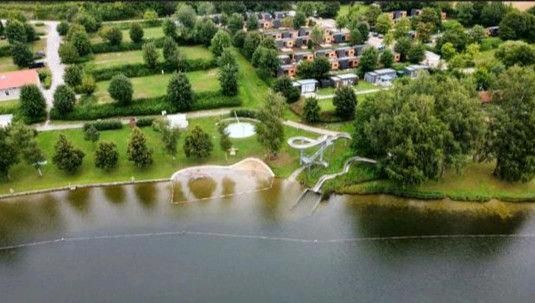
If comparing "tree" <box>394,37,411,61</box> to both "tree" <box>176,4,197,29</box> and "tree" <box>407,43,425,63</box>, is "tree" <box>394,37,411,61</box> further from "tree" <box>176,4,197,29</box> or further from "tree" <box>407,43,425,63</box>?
"tree" <box>176,4,197,29</box>

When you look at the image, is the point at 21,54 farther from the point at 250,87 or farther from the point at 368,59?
the point at 368,59

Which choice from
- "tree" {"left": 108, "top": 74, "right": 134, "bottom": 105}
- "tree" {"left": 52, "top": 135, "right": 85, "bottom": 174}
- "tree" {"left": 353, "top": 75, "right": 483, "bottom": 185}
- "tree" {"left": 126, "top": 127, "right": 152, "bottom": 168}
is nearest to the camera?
"tree" {"left": 353, "top": 75, "right": 483, "bottom": 185}

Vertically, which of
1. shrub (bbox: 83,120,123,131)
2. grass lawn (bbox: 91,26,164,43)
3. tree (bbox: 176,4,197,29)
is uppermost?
tree (bbox: 176,4,197,29)

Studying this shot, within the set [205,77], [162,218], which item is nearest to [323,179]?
[162,218]

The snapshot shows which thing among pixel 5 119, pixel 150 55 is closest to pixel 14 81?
pixel 5 119

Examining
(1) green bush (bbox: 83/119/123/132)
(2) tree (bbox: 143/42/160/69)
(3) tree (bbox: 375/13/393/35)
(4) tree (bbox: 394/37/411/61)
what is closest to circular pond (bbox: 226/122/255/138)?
(1) green bush (bbox: 83/119/123/132)

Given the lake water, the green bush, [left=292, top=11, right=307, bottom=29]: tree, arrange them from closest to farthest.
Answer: the lake water
the green bush
[left=292, top=11, right=307, bottom=29]: tree

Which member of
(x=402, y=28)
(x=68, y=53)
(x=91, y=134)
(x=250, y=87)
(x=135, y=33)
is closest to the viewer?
(x=91, y=134)
